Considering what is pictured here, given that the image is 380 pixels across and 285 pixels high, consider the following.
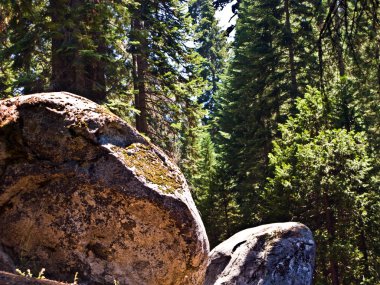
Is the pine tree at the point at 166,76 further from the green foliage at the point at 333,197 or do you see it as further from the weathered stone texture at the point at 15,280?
the weathered stone texture at the point at 15,280

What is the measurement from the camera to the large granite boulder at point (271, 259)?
11.7 m

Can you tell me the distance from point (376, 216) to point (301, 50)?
38.1ft

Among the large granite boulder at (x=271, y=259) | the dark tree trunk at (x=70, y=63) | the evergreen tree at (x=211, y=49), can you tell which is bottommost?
the large granite boulder at (x=271, y=259)

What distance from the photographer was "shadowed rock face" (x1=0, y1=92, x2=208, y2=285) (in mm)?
5656

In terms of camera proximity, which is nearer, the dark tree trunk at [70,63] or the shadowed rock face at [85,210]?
the shadowed rock face at [85,210]

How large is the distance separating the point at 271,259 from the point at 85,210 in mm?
7326

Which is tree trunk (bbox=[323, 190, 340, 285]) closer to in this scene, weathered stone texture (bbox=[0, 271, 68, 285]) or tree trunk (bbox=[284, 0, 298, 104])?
tree trunk (bbox=[284, 0, 298, 104])

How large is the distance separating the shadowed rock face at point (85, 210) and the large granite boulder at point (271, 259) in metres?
6.34

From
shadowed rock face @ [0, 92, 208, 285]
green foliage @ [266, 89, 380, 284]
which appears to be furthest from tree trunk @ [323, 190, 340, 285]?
shadowed rock face @ [0, 92, 208, 285]

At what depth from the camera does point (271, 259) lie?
11844mm

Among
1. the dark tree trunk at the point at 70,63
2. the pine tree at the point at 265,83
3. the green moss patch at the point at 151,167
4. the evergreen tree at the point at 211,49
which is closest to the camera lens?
the green moss patch at the point at 151,167

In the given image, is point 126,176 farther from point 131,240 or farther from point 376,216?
point 376,216

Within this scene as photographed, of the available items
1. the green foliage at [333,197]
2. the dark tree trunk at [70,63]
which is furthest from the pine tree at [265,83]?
the dark tree trunk at [70,63]

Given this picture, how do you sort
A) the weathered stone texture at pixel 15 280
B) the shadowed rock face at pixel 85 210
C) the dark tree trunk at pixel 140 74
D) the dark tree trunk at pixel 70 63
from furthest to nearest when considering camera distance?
the dark tree trunk at pixel 140 74 → the dark tree trunk at pixel 70 63 → the shadowed rock face at pixel 85 210 → the weathered stone texture at pixel 15 280
